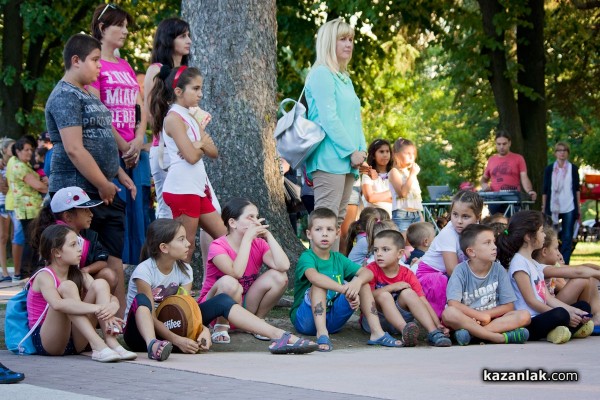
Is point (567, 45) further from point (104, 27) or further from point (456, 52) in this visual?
point (104, 27)

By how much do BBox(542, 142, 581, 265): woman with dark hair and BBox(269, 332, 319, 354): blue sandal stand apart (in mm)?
11046

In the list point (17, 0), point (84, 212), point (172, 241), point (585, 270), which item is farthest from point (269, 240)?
point (17, 0)

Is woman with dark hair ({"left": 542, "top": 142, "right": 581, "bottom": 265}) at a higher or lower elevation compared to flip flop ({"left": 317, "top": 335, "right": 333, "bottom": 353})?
higher

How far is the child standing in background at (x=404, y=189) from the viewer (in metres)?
12.9

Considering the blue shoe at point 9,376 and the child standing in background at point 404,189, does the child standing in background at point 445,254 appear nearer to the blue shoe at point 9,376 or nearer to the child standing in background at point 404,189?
the child standing in background at point 404,189

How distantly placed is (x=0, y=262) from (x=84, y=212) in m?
8.34

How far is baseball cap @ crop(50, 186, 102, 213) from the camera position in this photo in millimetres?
7426

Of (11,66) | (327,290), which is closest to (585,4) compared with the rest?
(11,66)

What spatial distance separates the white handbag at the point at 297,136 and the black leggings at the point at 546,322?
8.00ft

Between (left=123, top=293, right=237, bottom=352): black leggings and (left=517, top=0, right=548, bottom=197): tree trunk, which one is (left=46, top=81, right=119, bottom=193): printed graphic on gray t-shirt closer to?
(left=123, top=293, right=237, bottom=352): black leggings

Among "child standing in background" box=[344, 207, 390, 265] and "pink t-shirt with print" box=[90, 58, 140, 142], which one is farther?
"child standing in background" box=[344, 207, 390, 265]

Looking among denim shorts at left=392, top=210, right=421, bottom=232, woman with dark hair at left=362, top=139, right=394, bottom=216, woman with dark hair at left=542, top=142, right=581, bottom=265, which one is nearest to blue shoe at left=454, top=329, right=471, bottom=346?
woman with dark hair at left=362, top=139, right=394, bottom=216

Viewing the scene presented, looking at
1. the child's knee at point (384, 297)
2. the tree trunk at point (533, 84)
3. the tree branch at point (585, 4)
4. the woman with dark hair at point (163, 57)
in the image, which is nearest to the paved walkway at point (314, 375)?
the child's knee at point (384, 297)

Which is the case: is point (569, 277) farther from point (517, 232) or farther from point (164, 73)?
point (164, 73)
